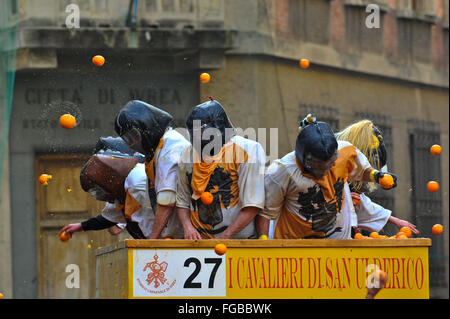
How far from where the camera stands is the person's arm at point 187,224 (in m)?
6.98

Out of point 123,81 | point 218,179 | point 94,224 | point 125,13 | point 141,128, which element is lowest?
point 94,224

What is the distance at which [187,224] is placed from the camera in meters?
7.09

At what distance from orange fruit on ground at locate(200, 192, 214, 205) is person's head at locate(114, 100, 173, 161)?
55 cm

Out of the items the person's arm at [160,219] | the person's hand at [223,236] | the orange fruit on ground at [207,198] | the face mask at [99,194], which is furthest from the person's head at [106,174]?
the person's hand at [223,236]

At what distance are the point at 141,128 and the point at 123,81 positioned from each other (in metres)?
8.14

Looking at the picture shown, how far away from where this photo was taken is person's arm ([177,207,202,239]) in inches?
275

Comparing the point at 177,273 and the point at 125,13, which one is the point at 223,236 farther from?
the point at 125,13

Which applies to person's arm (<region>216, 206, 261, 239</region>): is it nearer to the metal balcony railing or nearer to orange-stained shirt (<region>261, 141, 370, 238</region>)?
orange-stained shirt (<region>261, 141, 370, 238</region>)

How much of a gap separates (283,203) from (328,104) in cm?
1058

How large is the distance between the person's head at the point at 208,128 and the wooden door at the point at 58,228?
8620 millimetres

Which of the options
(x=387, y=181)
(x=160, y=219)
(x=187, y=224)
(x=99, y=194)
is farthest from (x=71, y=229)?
(x=387, y=181)

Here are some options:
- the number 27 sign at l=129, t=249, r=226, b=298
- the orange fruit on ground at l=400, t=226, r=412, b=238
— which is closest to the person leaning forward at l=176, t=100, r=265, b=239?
the number 27 sign at l=129, t=249, r=226, b=298

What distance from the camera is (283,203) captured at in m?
7.12

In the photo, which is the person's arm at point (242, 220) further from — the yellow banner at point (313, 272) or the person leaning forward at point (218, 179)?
the yellow banner at point (313, 272)
